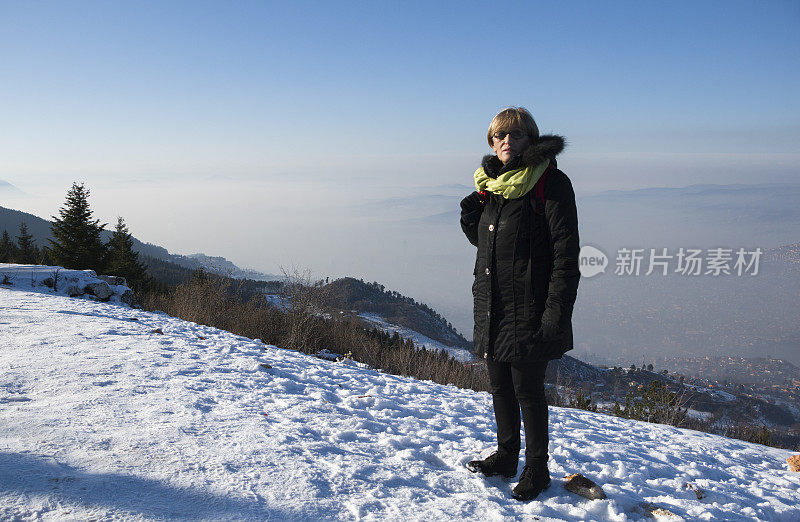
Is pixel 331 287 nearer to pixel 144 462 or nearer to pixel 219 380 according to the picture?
pixel 219 380

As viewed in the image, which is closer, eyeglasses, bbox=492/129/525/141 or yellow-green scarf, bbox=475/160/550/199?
yellow-green scarf, bbox=475/160/550/199

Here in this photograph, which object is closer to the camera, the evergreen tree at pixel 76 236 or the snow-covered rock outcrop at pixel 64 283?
the snow-covered rock outcrop at pixel 64 283

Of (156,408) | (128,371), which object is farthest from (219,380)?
(156,408)

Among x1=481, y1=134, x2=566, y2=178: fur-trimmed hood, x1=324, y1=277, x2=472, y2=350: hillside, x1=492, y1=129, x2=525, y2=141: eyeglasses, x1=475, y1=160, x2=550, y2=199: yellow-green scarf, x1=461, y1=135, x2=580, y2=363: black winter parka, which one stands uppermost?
x1=492, y1=129, x2=525, y2=141: eyeglasses

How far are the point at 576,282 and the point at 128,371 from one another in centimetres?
447

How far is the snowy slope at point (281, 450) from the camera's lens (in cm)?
227

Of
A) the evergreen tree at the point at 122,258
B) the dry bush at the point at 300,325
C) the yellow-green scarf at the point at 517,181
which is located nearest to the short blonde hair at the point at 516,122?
the yellow-green scarf at the point at 517,181

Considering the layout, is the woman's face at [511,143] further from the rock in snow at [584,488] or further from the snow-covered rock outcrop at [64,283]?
the snow-covered rock outcrop at [64,283]

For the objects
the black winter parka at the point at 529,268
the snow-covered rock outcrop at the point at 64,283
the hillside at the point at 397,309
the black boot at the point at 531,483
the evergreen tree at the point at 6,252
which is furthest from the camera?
the hillside at the point at 397,309

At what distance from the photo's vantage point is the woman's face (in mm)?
2775

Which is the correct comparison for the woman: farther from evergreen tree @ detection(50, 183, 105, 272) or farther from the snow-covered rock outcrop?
evergreen tree @ detection(50, 183, 105, 272)

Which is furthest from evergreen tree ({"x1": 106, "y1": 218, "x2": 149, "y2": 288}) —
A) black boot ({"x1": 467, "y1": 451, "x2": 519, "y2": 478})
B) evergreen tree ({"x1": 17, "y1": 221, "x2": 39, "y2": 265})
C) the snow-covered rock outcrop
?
Result: black boot ({"x1": 467, "y1": 451, "x2": 519, "y2": 478})

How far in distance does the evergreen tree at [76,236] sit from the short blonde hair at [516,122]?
1465 inches

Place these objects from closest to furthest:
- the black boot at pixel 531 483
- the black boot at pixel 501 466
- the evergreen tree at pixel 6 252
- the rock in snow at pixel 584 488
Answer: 1. the black boot at pixel 531 483
2. the rock in snow at pixel 584 488
3. the black boot at pixel 501 466
4. the evergreen tree at pixel 6 252
